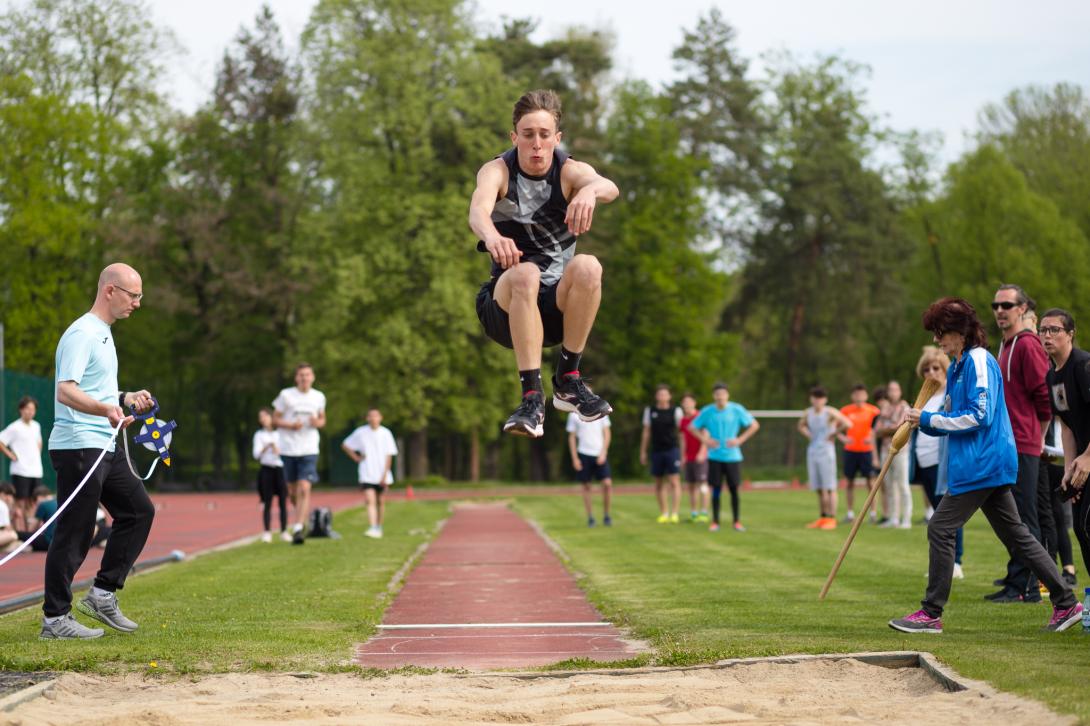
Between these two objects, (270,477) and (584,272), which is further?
(270,477)

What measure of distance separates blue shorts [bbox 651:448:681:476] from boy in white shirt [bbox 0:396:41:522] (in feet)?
30.5

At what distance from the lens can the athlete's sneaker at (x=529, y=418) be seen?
6.88m

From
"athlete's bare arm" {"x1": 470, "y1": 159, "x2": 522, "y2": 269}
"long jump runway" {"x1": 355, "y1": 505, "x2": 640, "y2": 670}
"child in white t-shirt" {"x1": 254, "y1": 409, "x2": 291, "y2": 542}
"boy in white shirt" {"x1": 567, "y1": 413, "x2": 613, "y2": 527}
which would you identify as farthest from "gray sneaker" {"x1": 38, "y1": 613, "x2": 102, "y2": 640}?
"boy in white shirt" {"x1": 567, "y1": 413, "x2": 613, "y2": 527}

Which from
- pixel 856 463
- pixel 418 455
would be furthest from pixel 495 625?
pixel 418 455

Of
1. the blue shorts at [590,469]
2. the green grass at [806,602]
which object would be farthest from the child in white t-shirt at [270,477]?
the blue shorts at [590,469]

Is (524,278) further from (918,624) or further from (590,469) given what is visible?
(590,469)

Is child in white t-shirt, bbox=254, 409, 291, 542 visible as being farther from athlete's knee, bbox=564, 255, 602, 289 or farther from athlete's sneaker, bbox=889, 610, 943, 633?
athlete's knee, bbox=564, 255, 602, 289

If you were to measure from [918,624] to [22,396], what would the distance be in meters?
20.5

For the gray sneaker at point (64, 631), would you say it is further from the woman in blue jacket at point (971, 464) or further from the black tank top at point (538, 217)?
the woman in blue jacket at point (971, 464)

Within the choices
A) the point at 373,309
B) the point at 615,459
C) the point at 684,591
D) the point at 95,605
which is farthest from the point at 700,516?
the point at 615,459

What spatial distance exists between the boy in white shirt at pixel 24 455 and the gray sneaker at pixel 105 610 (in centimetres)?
879

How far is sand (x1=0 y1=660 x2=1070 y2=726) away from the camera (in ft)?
19.3

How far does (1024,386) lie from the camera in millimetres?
9453

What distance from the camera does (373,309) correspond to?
45188 mm
